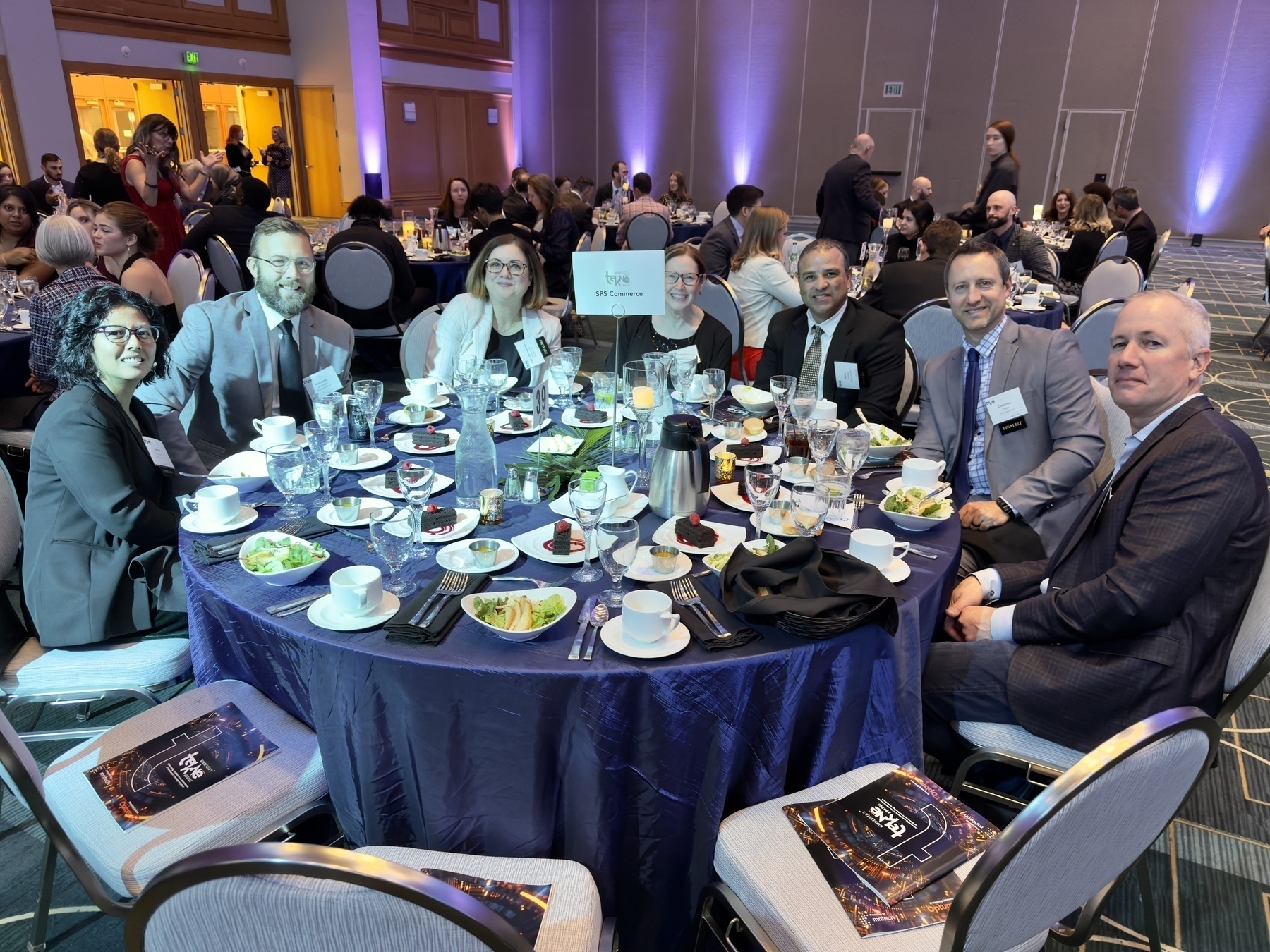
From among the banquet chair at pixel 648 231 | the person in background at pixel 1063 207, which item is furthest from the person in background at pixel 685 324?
the person in background at pixel 1063 207

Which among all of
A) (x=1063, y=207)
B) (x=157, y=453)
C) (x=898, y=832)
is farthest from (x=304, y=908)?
(x=1063, y=207)

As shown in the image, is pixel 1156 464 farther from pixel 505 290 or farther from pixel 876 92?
pixel 876 92

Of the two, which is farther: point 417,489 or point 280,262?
point 280,262

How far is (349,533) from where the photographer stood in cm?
201

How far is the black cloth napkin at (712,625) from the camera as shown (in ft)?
5.18

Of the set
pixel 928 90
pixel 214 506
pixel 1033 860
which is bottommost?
pixel 1033 860

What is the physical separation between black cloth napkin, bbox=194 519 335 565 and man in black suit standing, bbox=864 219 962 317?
363 cm

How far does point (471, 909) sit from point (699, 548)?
1155 mm

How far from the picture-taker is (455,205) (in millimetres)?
8812

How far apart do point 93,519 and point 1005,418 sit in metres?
2.79

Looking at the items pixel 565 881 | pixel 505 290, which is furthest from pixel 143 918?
pixel 505 290

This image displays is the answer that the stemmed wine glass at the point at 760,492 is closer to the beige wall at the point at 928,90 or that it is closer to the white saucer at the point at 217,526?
the white saucer at the point at 217,526

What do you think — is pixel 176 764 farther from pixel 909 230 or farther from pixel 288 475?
pixel 909 230

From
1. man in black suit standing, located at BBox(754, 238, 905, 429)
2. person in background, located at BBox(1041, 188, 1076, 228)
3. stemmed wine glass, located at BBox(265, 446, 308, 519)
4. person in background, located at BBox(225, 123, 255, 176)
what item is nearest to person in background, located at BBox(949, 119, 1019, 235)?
person in background, located at BBox(1041, 188, 1076, 228)
